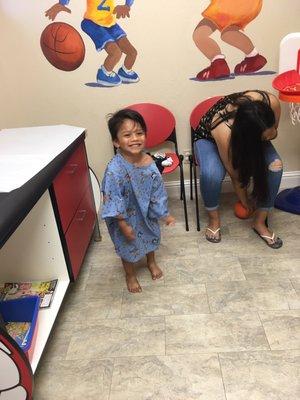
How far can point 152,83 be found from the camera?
7.31 feet

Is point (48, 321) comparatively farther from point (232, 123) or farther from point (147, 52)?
point (147, 52)

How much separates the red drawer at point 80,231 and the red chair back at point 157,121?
0.66 metres

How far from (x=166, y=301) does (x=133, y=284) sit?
19 cm

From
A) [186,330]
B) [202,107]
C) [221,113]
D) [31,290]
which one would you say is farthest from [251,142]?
[31,290]

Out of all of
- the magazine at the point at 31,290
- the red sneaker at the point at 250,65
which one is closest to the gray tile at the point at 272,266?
→ the magazine at the point at 31,290

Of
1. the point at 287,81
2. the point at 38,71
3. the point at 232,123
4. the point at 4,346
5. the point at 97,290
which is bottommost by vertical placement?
the point at 97,290

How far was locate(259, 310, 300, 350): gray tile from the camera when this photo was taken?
1272 mm

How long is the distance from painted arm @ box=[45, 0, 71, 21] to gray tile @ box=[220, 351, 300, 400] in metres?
2.04

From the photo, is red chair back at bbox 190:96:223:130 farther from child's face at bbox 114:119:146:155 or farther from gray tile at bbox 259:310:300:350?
gray tile at bbox 259:310:300:350

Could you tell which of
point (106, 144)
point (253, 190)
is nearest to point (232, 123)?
point (253, 190)

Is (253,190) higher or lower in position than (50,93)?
lower

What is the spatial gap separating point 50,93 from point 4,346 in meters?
1.79

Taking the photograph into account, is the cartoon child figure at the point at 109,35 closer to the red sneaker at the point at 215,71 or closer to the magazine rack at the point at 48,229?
the red sneaker at the point at 215,71

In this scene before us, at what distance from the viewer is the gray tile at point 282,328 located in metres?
1.27
